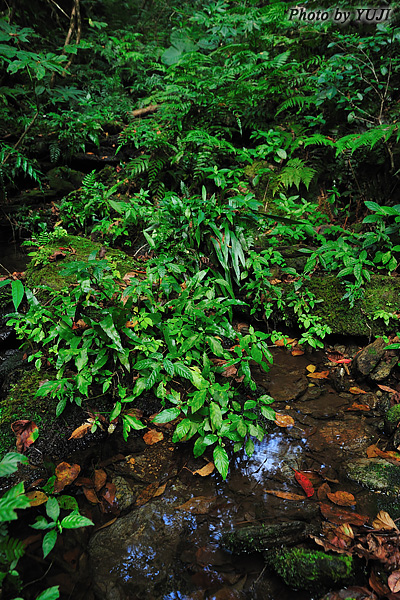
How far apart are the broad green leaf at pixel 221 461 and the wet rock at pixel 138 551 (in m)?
0.34

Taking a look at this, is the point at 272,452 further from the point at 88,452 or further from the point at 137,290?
the point at 137,290

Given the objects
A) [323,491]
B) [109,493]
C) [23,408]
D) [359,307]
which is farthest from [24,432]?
[359,307]

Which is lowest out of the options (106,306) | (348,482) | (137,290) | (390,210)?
(348,482)

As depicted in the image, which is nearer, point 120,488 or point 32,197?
point 120,488

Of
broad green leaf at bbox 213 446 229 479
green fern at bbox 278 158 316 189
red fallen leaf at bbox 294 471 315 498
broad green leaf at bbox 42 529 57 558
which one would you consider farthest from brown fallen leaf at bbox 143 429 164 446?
green fern at bbox 278 158 316 189

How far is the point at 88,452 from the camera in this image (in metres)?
2.50

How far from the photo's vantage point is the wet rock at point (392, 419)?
8.56ft

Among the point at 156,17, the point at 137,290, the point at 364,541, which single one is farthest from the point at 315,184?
the point at 156,17

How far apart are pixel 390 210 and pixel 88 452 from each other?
3808mm

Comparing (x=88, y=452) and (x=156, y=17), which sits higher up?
(x=156, y=17)

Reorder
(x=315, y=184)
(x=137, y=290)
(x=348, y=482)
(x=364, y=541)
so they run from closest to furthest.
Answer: (x=364, y=541) → (x=348, y=482) → (x=137, y=290) → (x=315, y=184)

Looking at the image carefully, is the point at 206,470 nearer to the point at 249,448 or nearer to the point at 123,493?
the point at 249,448

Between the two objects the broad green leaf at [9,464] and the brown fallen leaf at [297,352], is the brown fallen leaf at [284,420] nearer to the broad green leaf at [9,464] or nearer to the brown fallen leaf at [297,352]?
the brown fallen leaf at [297,352]

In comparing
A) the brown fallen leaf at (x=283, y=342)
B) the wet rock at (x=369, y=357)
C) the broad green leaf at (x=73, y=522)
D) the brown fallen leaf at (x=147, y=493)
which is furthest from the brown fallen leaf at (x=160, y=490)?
the wet rock at (x=369, y=357)
